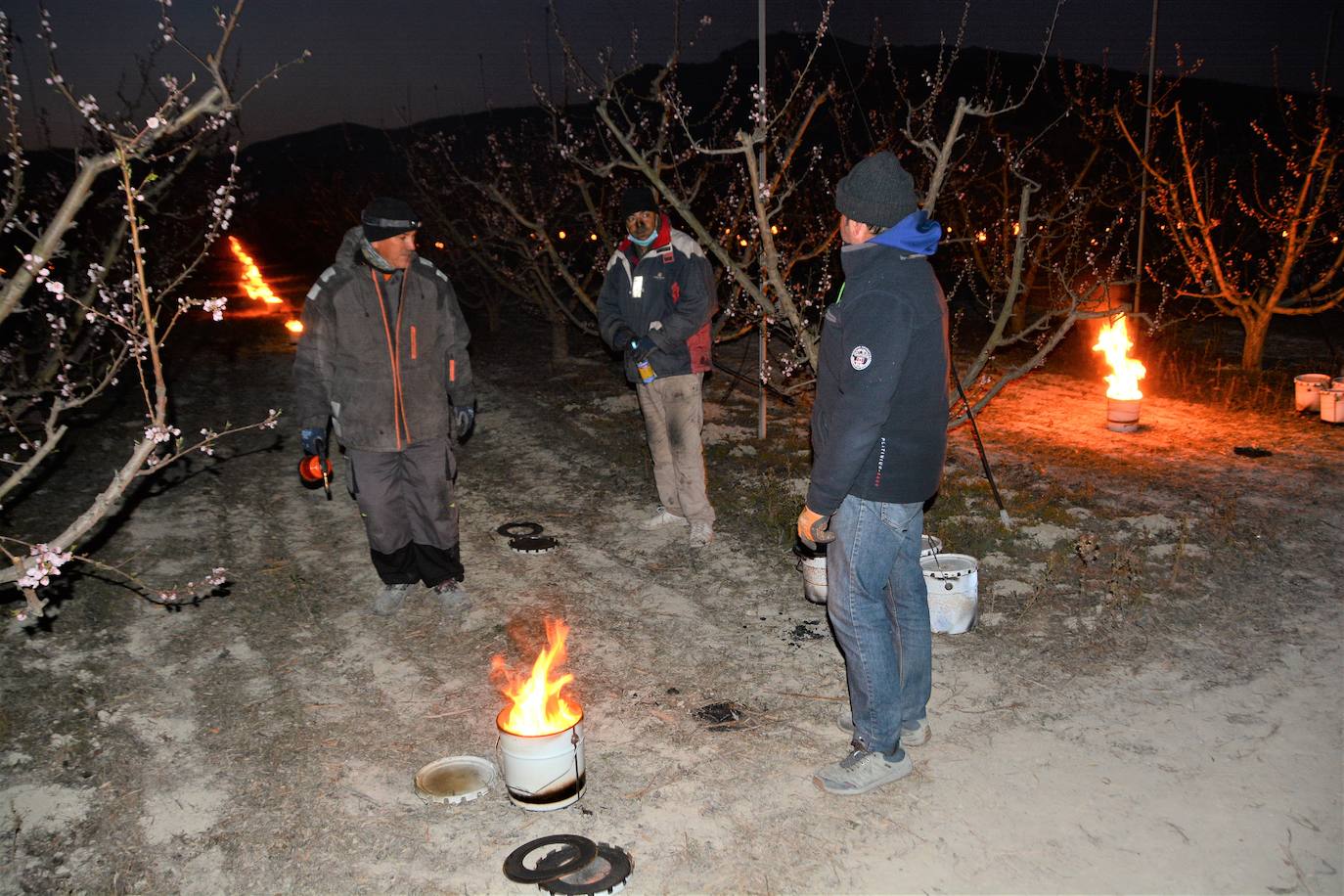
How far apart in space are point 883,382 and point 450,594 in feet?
10.5

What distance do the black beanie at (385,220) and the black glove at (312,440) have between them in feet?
3.65

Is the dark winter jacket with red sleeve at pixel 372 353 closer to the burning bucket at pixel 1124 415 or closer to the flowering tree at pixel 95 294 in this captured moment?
the flowering tree at pixel 95 294

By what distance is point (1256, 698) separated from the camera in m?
4.20

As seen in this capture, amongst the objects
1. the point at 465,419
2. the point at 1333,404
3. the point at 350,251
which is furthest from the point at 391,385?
the point at 1333,404

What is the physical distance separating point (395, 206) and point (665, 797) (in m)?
3.24

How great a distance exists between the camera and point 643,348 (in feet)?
20.1

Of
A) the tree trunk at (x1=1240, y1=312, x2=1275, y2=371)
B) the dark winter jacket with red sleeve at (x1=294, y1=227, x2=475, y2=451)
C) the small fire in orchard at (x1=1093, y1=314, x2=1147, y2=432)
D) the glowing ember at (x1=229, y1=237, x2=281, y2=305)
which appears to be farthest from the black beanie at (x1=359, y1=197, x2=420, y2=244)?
the glowing ember at (x1=229, y1=237, x2=281, y2=305)

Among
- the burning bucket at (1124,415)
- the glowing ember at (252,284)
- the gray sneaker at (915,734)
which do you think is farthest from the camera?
the glowing ember at (252,284)

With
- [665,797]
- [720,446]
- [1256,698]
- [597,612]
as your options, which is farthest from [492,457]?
[1256,698]

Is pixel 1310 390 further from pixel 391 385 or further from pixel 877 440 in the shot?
pixel 391 385

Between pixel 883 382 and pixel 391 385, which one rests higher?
pixel 883 382

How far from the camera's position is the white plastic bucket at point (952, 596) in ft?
15.8

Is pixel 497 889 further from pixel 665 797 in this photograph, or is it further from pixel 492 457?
pixel 492 457

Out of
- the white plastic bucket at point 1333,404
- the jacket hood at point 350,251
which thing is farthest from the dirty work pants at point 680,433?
the white plastic bucket at point 1333,404
